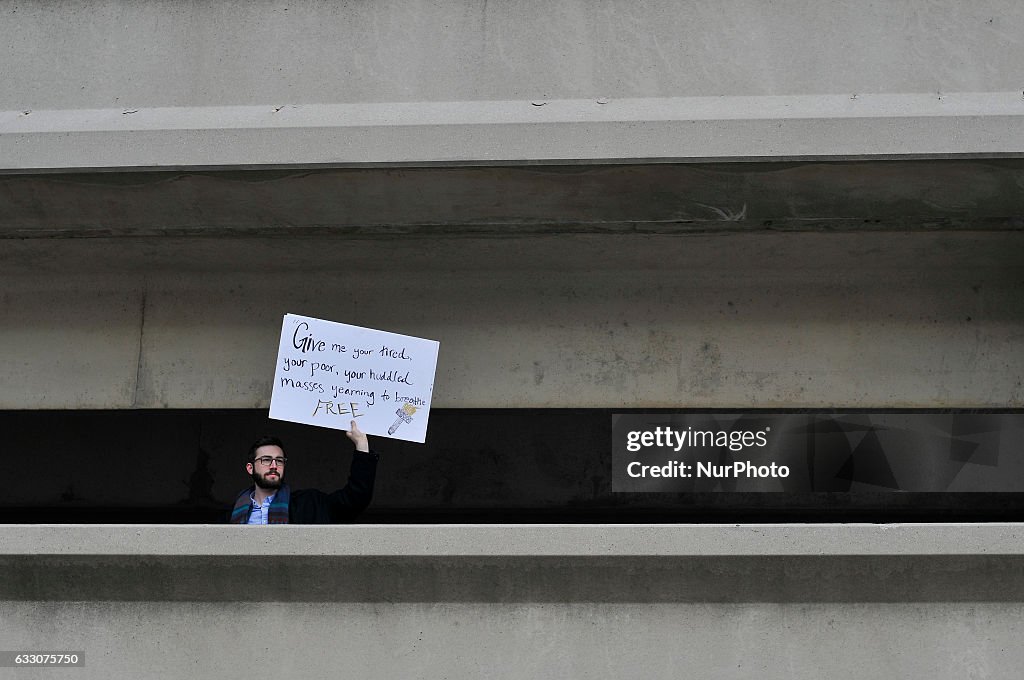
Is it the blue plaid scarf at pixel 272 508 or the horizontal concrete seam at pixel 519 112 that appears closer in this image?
the horizontal concrete seam at pixel 519 112

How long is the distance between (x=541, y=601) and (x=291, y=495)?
1.26 meters

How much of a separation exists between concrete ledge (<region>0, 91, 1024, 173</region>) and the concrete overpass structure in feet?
0.05

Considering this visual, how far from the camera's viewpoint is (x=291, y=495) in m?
4.69

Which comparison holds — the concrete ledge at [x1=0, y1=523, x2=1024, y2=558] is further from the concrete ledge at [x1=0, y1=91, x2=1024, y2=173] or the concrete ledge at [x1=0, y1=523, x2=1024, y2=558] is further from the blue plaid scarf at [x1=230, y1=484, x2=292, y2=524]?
the concrete ledge at [x1=0, y1=91, x2=1024, y2=173]

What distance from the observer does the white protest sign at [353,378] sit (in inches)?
176

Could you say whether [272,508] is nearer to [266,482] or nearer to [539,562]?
[266,482]

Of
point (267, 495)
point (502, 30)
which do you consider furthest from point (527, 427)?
point (502, 30)

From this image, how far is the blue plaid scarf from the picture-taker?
4547mm

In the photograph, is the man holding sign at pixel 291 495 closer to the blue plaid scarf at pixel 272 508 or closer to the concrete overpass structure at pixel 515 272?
the blue plaid scarf at pixel 272 508
